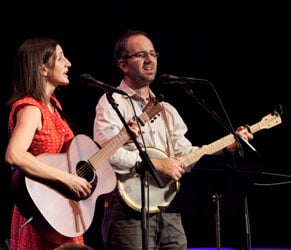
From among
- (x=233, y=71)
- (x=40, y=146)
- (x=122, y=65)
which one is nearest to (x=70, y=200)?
(x=40, y=146)

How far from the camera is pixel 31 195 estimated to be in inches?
128

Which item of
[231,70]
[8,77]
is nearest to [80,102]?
[8,77]

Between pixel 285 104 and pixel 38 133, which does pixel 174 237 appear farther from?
pixel 285 104

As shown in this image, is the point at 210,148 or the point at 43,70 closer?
the point at 43,70

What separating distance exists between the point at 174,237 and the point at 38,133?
127 cm

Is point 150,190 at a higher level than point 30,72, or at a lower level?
lower

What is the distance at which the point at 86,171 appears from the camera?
3.67m

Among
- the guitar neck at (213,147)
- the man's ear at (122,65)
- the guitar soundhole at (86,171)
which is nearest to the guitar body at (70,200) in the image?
the guitar soundhole at (86,171)

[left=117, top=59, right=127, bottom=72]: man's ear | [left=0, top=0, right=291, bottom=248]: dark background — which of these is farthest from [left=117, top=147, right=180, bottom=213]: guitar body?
[left=0, top=0, right=291, bottom=248]: dark background

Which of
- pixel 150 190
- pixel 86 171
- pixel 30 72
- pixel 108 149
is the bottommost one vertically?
pixel 150 190

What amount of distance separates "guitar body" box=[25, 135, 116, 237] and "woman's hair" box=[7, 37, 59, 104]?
1.26 feet

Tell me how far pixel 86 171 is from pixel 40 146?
37 cm

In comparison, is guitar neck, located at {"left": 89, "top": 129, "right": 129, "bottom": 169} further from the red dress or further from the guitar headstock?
the guitar headstock

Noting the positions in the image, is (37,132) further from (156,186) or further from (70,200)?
(156,186)
